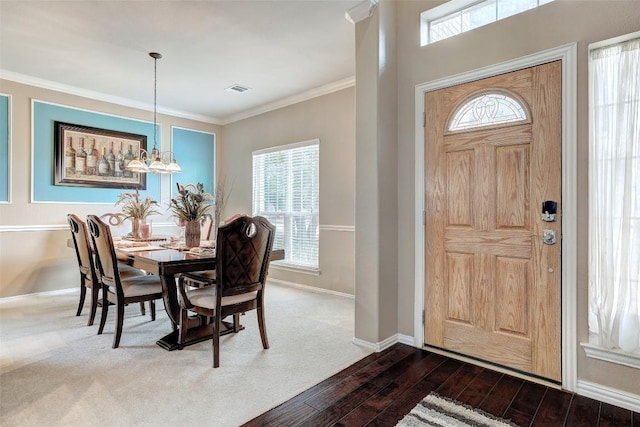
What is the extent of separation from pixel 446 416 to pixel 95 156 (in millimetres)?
5294

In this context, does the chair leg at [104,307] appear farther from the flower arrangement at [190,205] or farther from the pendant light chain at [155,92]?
the pendant light chain at [155,92]

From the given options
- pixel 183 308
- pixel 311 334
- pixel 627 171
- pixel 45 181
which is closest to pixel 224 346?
pixel 183 308

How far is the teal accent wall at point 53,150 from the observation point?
4410 millimetres

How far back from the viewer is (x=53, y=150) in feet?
14.9

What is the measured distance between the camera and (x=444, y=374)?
2.34m

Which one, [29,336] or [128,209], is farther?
[128,209]

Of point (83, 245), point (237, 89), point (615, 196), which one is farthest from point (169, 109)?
point (615, 196)

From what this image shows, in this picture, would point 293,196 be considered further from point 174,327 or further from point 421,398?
point 421,398

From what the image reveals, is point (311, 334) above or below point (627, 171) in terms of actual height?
below

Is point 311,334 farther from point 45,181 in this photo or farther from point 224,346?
point 45,181

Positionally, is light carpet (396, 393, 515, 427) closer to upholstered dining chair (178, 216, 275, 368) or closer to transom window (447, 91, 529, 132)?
upholstered dining chair (178, 216, 275, 368)

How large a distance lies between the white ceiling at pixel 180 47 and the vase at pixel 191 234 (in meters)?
1.82

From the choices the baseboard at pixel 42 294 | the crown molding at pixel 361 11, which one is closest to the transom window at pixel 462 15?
the crown molding at pixel 361 11

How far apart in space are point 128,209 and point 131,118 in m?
2.06
